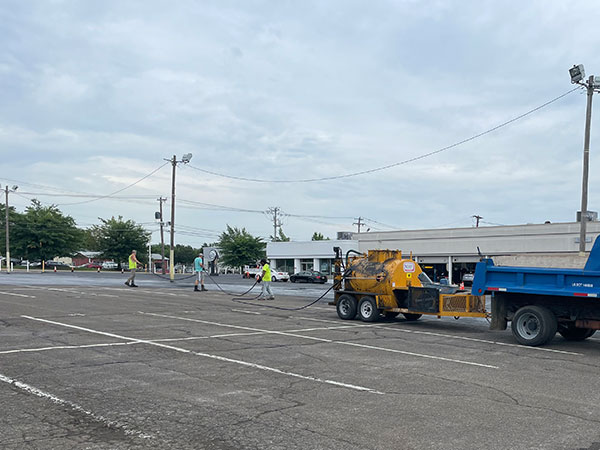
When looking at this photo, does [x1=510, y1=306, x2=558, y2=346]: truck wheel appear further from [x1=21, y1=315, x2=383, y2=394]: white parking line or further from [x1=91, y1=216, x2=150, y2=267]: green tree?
[x1=91, y1=216, x2=150, y2=267]: green tree

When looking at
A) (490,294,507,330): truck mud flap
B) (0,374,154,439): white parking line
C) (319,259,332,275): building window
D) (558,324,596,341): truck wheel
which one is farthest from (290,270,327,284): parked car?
(0,374,154,439): white parking line

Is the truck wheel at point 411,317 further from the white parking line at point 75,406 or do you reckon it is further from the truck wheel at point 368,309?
the white parking line at point 75,406

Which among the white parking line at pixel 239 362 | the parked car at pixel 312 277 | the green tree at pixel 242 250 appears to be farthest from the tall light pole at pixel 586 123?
the green tree at pixel 242 250

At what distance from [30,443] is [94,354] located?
191 inches

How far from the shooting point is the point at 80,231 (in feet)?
285

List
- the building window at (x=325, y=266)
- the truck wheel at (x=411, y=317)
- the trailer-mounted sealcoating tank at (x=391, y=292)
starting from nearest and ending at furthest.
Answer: the trailer-mounted sealcoating tank at (x=391, y=292) → the truck wheel at (x=411, y=317) → the building window at (x=325, y=266)

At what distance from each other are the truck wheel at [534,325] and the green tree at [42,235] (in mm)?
78249

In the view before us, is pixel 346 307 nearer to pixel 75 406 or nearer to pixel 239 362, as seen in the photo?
pixel 239 362

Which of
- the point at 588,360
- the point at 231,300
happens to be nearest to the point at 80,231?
the point at 231,300

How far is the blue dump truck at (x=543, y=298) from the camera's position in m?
11.9

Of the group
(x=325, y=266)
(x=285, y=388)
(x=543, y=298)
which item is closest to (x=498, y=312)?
(x=543, y=298)

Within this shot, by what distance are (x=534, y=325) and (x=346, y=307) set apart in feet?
20.2

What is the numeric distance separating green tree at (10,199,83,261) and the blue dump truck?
77556 millimetres

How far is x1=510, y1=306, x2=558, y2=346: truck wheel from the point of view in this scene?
482 inches
